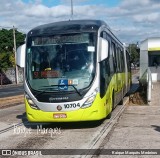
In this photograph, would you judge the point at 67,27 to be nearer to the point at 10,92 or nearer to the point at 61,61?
the point at 61,61

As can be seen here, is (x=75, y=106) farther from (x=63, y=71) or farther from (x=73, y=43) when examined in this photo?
(x=73, y=43)

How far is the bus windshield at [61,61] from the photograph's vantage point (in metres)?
11.7

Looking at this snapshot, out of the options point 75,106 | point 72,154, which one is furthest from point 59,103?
point 72,154

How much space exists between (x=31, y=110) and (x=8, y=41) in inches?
3012

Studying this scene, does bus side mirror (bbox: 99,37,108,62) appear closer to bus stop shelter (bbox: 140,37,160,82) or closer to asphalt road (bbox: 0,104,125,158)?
asphalt road (bbox: 0,104,125,158)

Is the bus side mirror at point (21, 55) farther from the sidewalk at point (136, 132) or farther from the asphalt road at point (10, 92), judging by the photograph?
the asphalt road at point (10, 92)

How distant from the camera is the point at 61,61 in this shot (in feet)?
38.9

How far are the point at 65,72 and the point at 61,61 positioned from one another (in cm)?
35

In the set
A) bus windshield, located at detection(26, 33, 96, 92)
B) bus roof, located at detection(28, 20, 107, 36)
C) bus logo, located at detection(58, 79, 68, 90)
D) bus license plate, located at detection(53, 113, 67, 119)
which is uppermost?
bus roof, located at detection(28, 20, 107, 36)

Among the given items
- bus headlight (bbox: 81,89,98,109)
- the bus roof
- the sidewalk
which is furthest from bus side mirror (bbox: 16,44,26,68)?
the sidewalk

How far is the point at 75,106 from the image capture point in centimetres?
1148

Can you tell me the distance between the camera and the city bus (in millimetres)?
11523

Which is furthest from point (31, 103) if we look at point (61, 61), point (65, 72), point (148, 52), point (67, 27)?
point (148, 52)

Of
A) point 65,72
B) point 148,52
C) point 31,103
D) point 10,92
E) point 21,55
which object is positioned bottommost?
point 10,92
